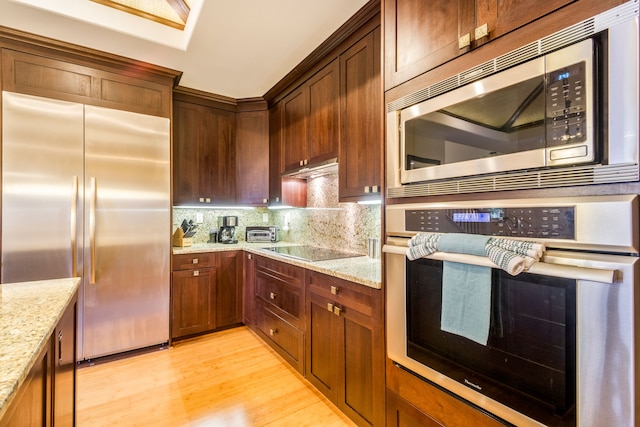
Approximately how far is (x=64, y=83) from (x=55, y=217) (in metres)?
1.13

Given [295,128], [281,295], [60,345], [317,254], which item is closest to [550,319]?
[60,345]

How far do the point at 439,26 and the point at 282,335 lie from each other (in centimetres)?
241

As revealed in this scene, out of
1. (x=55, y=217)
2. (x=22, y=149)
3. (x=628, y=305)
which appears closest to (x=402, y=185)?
(x=628, y=305)

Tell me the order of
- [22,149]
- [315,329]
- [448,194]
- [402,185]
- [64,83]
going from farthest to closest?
[64,83] → [22,149] → [315,329] → [402,185] → [448,194]

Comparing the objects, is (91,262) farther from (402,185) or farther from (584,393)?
(584,393)

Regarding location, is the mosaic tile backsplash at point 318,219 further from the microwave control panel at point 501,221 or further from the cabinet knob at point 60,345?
the cabinet knob at point 60,345

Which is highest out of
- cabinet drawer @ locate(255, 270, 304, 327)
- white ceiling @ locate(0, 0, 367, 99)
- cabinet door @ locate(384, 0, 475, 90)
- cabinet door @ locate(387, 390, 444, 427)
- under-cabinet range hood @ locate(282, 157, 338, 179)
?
white ceiling @ locate(0, 0, 367, 99)

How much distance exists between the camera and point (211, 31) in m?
2.23

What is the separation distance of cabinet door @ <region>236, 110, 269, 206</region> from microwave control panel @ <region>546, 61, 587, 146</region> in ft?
9.95

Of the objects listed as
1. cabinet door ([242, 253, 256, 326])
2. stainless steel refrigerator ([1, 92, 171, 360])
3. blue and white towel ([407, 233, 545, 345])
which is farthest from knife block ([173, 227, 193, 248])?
blue and white towel ([407, 233, 545, 345])

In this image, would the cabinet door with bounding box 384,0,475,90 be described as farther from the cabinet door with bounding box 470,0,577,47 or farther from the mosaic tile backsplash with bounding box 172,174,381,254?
the mosaic tile backsplash with bounding box 172,174,381,254

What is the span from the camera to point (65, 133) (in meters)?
2.43

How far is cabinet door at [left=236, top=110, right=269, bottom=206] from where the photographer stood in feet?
11.8

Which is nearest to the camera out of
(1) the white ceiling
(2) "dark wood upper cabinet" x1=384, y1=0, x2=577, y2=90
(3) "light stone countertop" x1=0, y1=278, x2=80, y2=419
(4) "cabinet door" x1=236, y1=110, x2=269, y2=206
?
(3) "light stone countertop" x1=0, y1=278, x2=80, y2=419
